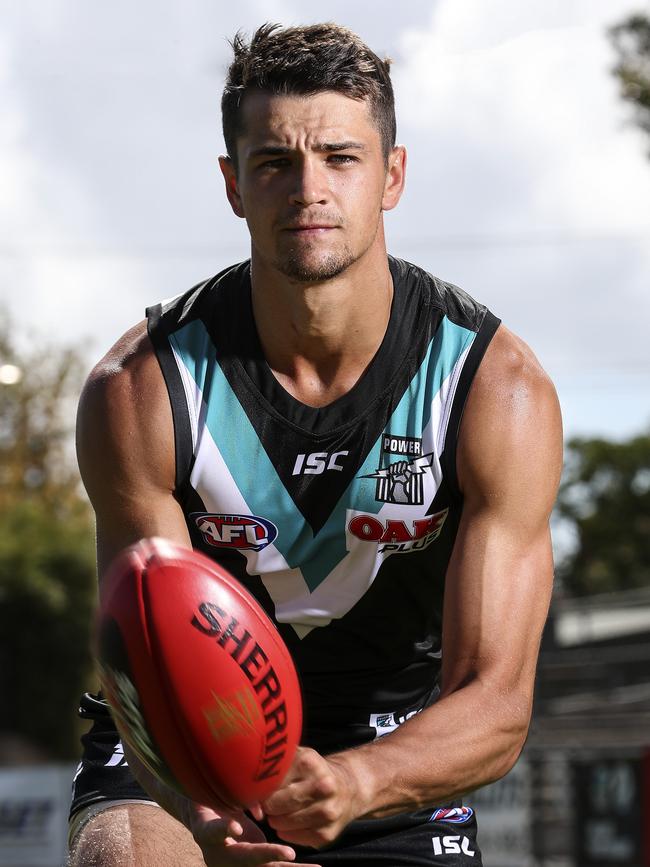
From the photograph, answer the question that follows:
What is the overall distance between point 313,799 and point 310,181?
1.59m

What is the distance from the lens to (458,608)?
12.2 feet

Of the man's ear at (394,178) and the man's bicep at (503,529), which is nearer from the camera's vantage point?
the man's bicep at (503,529)

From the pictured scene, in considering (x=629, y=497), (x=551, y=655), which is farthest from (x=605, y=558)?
(x=551, y=655)

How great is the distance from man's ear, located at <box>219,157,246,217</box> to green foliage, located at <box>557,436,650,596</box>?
47.1 metres

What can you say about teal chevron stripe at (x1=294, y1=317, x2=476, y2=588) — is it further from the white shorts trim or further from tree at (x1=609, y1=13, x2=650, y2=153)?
tree at (x1=609, y1=13, x2=650, y2=153)

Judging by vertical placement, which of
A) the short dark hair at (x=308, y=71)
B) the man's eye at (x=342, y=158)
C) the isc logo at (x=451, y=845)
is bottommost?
the isc logo at (x=451, y=845)

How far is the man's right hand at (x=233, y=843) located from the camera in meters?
3.13

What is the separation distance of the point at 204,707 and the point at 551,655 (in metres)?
14.7

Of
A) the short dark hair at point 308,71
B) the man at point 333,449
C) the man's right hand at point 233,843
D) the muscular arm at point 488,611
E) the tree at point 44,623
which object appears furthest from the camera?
the tree at point 44,623

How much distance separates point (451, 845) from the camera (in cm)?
420

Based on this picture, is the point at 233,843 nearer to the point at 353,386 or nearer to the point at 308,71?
the point at 353,386

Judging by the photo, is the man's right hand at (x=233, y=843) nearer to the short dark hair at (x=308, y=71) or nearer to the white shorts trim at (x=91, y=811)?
the white shorts trim at (x=91, y=811)

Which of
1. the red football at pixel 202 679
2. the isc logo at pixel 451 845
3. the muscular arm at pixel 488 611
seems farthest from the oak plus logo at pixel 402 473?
the isc logo at pixel 451 845

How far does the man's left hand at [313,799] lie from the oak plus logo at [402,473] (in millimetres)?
1019
